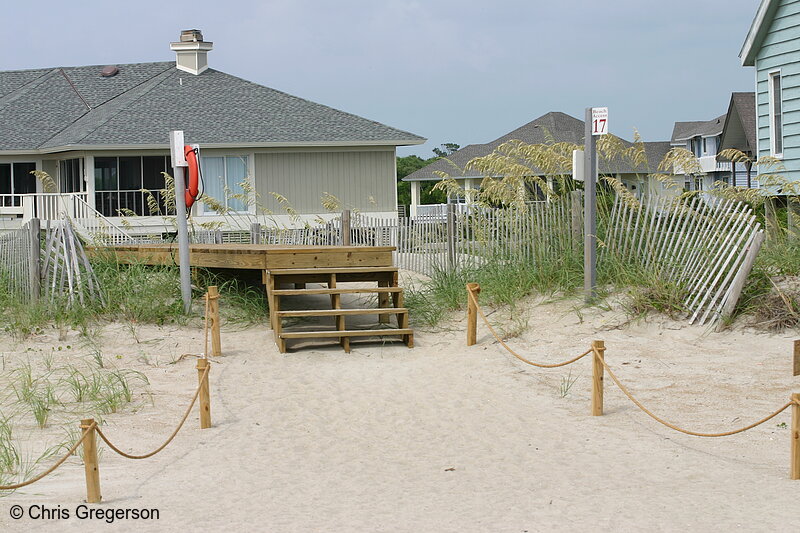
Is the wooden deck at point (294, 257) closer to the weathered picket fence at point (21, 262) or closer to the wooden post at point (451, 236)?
the weathered picket fence at point (21, 262)

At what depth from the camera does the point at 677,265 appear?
12.0 m

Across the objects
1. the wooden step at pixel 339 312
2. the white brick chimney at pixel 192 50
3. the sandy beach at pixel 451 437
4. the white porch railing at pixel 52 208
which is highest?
the white brick chimney at pixel 192 50

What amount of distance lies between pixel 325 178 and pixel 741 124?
20711mm

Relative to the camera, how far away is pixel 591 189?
41.0 feet

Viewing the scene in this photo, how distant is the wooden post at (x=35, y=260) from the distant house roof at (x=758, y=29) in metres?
12.7

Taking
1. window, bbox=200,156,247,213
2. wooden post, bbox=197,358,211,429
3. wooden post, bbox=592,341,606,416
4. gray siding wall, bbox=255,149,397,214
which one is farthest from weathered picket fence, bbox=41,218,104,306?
gray siding wall, bbox=255,149,397,214

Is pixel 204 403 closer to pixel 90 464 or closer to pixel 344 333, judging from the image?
pixel 90 464

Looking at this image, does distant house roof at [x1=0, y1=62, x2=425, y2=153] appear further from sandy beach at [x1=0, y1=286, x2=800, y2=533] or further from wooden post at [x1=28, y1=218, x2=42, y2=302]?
sandy beach at [x1=0, y1=286, x2=800, y2=533]

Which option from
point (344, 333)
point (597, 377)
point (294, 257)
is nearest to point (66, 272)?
point (294, 257)

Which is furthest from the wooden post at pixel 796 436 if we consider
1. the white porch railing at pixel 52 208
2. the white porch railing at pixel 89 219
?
the white porch railing at pixel 52 208

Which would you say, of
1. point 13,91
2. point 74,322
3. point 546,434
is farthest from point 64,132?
point 546,434

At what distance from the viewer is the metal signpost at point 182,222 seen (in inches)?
529

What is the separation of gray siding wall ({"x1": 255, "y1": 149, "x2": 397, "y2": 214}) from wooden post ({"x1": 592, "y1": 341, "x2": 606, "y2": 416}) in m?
19.2

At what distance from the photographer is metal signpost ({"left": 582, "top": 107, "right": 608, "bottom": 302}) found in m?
12.4
